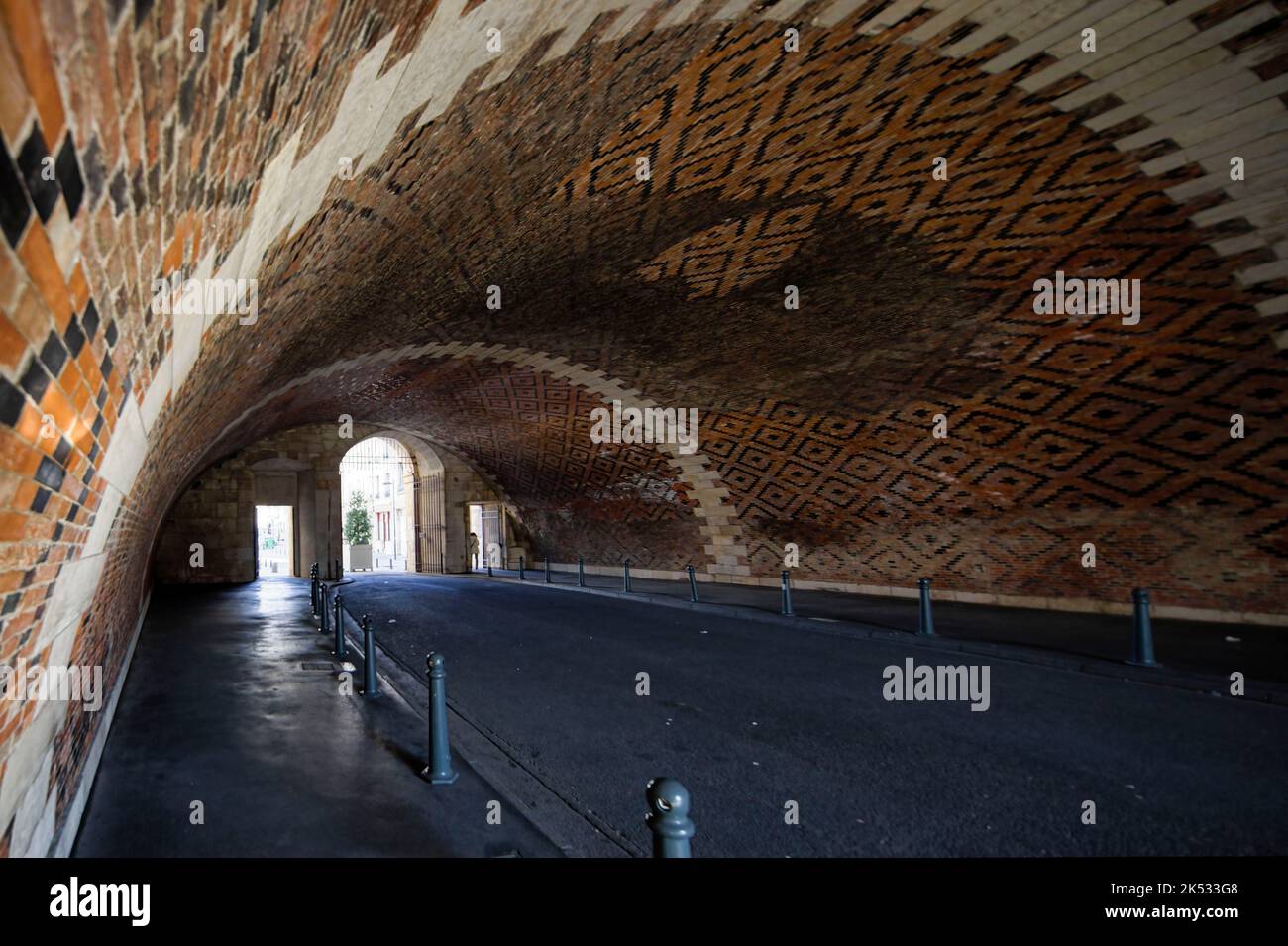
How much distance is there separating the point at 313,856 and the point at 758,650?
6.42 meters

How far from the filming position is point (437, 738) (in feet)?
15.3

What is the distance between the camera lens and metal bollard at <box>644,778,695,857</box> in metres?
2.46

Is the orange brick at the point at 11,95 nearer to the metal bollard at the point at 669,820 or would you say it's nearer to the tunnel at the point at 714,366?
the tunnel at the point at 714,366

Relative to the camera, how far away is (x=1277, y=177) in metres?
6.57

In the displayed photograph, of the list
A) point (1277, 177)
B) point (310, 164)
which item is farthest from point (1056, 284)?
point (310, 164)

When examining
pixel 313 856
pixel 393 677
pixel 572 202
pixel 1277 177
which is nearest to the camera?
pixel 313 856

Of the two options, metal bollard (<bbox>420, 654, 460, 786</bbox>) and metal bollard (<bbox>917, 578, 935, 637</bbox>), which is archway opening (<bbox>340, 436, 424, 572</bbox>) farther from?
metal bollard (<bbox>420, 654, 460, 786</bbox>)

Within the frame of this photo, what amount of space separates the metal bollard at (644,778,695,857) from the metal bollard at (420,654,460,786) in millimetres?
2488

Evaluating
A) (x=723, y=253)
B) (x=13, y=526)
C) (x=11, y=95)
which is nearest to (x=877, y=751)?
(x=13, y=526)

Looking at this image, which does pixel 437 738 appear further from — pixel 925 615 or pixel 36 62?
pixel 925 615

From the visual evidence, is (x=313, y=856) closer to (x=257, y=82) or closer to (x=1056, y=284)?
(x=257, y=82)

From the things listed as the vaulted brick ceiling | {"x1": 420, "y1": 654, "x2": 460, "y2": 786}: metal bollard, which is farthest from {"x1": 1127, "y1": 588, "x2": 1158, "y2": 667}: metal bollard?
{"x1": 420, "y1": 654, "x2": 460, "y2": 786}: metal bollard

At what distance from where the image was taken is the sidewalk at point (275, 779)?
3.72 metres

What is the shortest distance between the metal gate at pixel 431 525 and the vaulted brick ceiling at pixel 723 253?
1150 centimetres
